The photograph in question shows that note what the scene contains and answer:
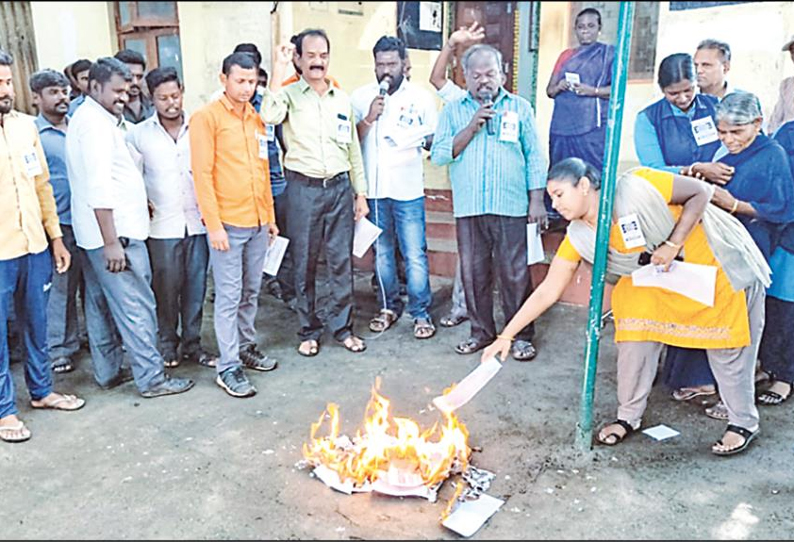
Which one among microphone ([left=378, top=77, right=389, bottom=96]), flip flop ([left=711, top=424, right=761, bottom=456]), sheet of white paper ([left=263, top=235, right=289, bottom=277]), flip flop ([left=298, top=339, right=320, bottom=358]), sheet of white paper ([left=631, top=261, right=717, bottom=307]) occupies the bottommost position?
flip flop ([left=298, top=339, right=320, bottom=358])

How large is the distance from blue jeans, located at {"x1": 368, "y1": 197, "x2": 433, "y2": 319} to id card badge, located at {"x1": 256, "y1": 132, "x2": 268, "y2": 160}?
43.1 inches

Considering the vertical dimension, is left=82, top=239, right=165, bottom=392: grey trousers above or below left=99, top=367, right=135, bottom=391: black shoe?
above

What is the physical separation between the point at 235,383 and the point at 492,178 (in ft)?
6.43

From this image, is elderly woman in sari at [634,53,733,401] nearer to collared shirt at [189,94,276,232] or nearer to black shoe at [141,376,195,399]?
collared shirt at [189,94,276,232]

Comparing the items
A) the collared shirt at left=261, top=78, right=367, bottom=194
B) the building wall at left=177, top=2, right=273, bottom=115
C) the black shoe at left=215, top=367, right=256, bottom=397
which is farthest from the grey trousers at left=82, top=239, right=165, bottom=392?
the building wall at left=177, top=2, right=273, bottom=115

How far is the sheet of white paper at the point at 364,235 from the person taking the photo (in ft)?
15.2

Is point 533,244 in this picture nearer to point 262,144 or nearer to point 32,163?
point 262,144

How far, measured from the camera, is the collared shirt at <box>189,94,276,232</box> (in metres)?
3.69

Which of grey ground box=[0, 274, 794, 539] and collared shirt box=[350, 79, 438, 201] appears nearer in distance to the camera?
grey ground box=[0, 274, 794, 539]

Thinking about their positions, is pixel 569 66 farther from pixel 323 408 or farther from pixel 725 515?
pixel 725 515

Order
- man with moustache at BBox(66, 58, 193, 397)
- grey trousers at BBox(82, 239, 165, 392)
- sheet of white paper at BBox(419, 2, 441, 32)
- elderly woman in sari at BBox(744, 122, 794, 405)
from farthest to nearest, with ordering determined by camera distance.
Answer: sheet of white paper at BBox(419, 2, 441, 32), grey trousers at BBox(82, 239, 165, 392), elderly woman in sari at BBox(744, 122, 794, 405), man with moustache at BBox(66, 58, 193, 397)

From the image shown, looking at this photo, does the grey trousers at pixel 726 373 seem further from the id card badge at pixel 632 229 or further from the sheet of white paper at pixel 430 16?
the sheet of white paper at pixel 430 16

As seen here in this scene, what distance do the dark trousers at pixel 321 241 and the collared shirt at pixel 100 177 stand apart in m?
0.95

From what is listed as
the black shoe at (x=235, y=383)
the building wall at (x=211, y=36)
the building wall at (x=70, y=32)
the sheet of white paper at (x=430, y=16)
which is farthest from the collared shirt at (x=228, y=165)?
the building wall at (x=70, y=32)
